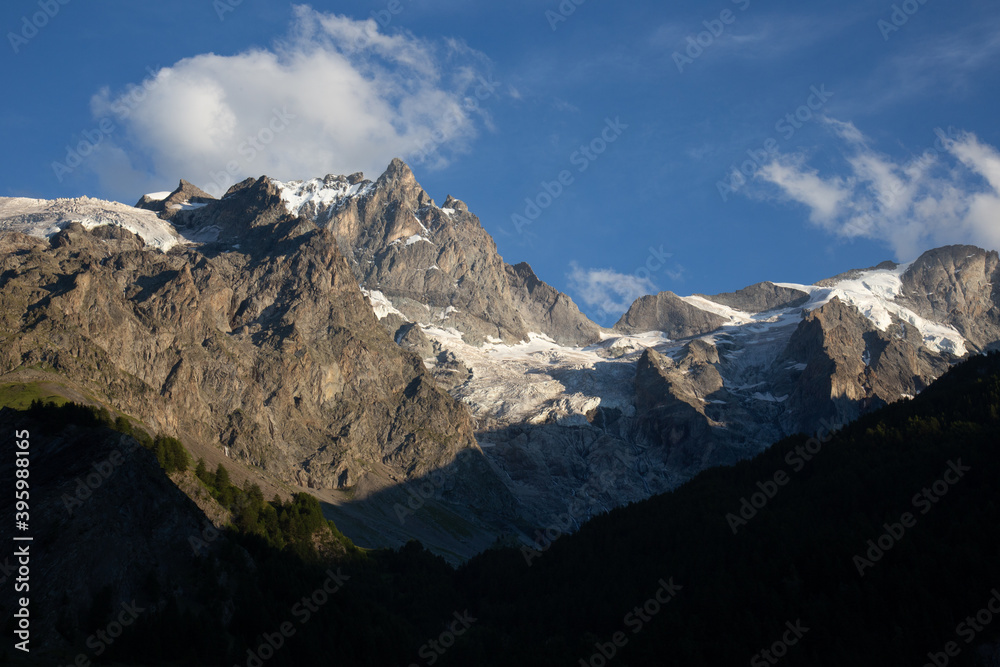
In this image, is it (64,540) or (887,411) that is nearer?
(64,540)

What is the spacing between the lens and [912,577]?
4793 inches

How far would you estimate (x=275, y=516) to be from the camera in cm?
16062

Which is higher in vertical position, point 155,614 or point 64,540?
point 64,540

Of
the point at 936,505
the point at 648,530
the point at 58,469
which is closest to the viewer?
the point at 58,469

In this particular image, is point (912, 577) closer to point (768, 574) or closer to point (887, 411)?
point (768, 574)

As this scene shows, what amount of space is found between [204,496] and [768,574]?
87.2 meters

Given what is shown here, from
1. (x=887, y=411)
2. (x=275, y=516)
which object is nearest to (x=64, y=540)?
(x=275, y=516)

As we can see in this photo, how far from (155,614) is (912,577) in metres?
98.0

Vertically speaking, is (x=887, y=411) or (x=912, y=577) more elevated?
(x=887, y=411)

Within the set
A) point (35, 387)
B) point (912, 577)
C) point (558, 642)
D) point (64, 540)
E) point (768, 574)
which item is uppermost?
point (35, 387)

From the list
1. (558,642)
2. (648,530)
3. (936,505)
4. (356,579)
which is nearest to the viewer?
(558,642)

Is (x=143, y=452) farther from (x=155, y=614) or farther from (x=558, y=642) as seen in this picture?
(x=558, y=642)

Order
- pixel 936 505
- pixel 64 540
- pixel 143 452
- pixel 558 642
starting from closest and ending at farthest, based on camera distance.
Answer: pixel 64 540 → pixel 143 452 → pixel 558 642 → pixel 936 505

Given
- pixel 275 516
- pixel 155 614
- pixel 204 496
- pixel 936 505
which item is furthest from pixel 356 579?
pixel 936 505
